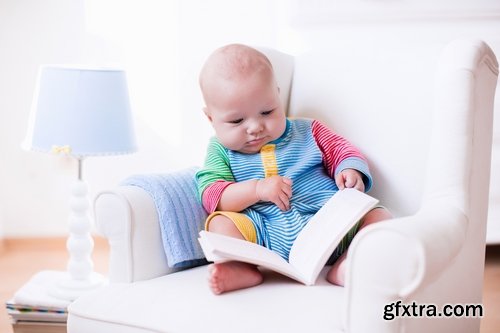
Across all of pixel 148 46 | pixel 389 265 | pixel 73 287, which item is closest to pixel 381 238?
pixel 389 265

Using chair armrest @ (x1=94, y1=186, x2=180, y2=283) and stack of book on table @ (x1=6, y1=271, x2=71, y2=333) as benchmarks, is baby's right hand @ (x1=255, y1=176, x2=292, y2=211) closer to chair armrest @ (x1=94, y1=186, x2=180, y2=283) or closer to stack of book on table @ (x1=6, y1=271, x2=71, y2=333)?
chair armrest @ (x1=94, y1=186, x2=180, y2=283)

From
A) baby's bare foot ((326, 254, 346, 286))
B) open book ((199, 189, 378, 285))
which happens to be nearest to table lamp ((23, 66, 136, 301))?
open book ((199, 189, 378, 285))

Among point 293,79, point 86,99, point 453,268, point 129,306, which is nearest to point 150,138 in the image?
point 86,99

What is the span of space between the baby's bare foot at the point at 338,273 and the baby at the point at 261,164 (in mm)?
93

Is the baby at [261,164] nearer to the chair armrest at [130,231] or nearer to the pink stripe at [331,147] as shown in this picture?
the pink stripe at [331,147]

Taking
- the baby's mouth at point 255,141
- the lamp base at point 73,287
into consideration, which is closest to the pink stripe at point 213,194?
the baby's mouth at point 255,141

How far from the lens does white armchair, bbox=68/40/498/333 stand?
1085 millimetres

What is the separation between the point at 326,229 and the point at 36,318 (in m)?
1.03

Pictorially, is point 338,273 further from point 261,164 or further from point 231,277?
point 261,164

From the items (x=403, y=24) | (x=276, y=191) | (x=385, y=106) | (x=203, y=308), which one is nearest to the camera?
(x=203, y=308)

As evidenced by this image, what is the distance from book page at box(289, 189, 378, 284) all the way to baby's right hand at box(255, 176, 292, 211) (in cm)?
7

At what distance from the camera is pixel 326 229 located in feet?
4.64

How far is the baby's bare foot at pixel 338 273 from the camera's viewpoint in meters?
1.37

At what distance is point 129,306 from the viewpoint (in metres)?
1.33
